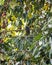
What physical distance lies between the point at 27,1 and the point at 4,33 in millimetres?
419

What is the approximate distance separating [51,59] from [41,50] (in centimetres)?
8

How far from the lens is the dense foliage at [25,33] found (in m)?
1.63

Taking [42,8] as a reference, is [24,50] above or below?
below

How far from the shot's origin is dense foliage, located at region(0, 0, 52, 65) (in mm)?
1630

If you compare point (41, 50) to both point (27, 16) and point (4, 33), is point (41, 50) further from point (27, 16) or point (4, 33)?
point (27, 16)

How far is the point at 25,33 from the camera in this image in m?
2.42

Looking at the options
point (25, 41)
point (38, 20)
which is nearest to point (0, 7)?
point (38, 20)

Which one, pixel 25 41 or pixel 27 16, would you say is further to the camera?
pixel 27 16

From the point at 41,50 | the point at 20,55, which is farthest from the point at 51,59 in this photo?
the point at 20,55

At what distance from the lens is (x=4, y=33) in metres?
2.29

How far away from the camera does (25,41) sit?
2057mm

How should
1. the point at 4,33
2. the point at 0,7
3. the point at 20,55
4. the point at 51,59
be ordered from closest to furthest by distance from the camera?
the point at 51,59 → the point at 20,55 → the point at 4,33 → the point at 0,7

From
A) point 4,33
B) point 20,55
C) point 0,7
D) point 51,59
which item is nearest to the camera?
point 51,59

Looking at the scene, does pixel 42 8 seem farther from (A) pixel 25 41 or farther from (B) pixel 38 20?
(A) pixel 25 41
